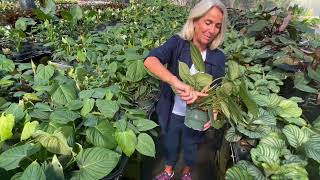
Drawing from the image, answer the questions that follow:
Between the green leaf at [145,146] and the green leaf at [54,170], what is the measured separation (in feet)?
1.26

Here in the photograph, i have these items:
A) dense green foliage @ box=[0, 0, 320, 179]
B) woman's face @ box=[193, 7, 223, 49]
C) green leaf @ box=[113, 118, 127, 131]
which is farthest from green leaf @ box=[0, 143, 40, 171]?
woman's face @ box=[193, 7, 223, 49]

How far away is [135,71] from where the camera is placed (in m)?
2.00

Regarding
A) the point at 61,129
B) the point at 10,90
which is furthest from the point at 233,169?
the point at 10,90

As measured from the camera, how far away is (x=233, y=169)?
49.0 inches

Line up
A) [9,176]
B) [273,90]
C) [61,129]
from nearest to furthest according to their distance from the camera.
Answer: [9,176], [61,129], [273,90]

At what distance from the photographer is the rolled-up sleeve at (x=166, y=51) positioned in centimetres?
178

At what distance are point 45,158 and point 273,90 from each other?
1.49 meters

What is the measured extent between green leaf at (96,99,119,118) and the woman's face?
0.69 meters

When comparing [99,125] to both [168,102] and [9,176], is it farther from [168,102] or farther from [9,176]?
[168,102]

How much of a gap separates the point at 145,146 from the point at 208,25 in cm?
80

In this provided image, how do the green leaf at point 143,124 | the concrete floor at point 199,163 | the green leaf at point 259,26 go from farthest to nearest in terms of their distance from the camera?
1. the green leaf at point 259,26
2. the concrete floor at point 199,163
3. the green leaf at point 143,124

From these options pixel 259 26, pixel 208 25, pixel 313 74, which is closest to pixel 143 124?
pixel 208 25

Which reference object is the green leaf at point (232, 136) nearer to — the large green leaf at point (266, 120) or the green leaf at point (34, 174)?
the large green leaf at point (266, 120)

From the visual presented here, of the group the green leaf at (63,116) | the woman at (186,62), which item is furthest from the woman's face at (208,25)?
the green leaf at (63,116)
